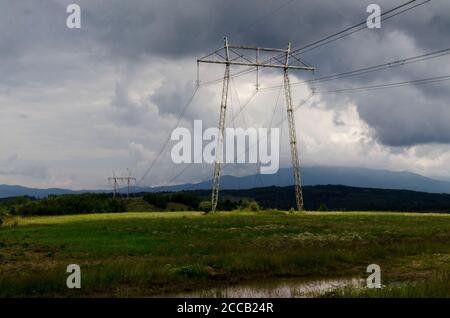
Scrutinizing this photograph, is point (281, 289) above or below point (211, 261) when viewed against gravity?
below

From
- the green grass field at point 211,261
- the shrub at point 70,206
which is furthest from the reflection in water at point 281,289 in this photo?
the shrub at point 70,206

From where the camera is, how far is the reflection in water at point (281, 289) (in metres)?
24.1

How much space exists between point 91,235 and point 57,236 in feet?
12.9

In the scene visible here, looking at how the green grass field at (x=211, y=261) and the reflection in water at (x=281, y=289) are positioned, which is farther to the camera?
the green grass field at (x=211, y=261)

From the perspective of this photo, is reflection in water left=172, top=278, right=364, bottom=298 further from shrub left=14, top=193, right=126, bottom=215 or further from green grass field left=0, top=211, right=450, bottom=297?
shrub left=14, top=193, right=126, bottom=215

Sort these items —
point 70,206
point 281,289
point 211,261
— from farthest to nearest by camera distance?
1. point 70,206
2. point 211,261
3. point 281,289

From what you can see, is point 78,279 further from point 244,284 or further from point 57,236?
point 57,236

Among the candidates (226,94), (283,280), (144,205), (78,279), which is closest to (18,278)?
(78,279)

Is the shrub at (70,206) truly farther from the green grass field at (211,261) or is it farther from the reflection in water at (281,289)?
the reflection in water at (281,289)

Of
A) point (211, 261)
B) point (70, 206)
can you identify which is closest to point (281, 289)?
point (211, 261)

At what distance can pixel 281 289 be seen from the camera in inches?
1029

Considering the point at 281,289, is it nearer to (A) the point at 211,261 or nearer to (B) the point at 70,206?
(A) the point at 211,261

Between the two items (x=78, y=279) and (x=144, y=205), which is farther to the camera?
(x=144, y=205)
